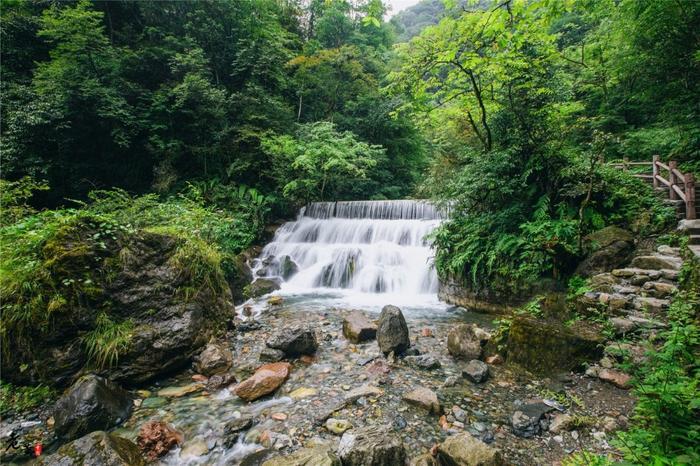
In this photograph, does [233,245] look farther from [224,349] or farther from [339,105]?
[339,105]

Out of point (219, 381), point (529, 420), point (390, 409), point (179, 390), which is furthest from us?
point (219, 381)

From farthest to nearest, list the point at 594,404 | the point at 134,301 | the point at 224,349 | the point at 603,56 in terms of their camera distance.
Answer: the point at 603,56 < the point at 224,349 < the point at 134,301 < the point at 594,404

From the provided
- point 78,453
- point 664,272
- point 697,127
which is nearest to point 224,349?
point 78,453

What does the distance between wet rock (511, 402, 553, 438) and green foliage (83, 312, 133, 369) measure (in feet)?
15.0

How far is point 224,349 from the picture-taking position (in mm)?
4703

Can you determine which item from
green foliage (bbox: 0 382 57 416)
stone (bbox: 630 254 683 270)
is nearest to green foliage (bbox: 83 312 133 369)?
green foliage (bbox: 0 382 57 416)

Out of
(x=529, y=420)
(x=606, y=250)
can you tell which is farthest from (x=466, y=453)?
(x=606, y=250)

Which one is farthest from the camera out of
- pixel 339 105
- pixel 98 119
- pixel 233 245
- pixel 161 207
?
pixel 339 105

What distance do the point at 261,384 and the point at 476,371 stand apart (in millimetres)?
2700

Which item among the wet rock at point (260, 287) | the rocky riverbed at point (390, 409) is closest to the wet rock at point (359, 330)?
the rocky riverbed at point (390, 409)

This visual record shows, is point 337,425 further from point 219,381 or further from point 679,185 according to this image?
point 679,185

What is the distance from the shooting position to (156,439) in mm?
2773

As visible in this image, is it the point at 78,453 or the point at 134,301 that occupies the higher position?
the point at 134,301

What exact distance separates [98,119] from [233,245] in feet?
25.0
